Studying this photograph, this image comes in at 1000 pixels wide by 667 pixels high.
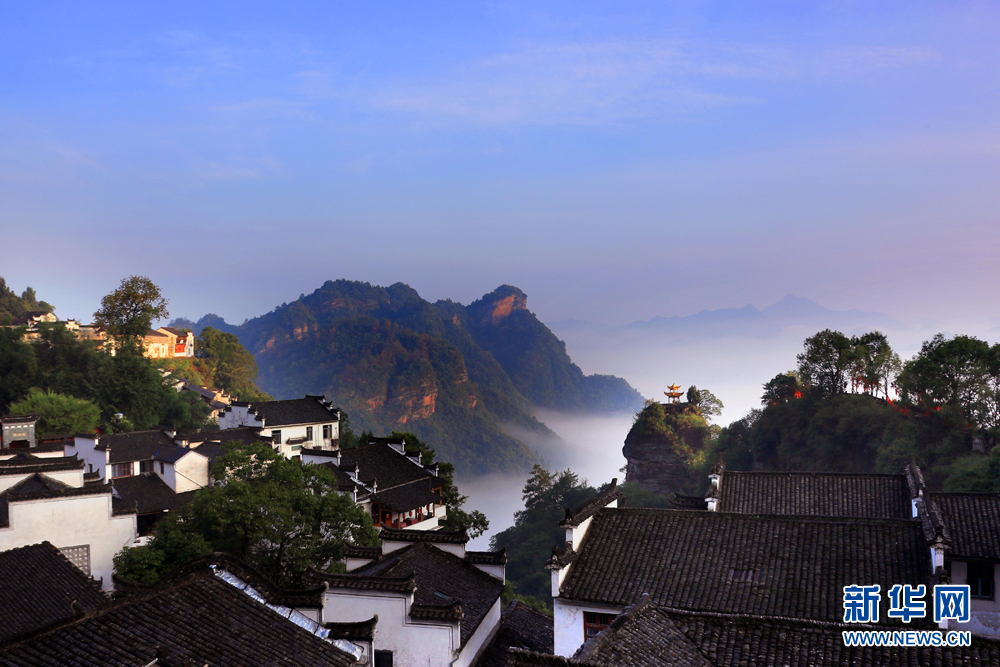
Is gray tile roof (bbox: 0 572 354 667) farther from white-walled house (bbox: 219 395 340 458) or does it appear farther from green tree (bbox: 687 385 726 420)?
green tree (bbox: 687 385 726 420)

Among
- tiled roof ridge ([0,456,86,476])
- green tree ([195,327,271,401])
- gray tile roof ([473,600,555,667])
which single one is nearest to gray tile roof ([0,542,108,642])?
gray tile roof ([473,600,555,667])

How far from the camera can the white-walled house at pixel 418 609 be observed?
37.4 feet

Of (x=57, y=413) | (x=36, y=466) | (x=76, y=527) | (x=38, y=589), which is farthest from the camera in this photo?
(x=57, y=413)

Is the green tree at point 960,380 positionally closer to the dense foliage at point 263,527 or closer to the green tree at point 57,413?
the dense foliage at point 263,527

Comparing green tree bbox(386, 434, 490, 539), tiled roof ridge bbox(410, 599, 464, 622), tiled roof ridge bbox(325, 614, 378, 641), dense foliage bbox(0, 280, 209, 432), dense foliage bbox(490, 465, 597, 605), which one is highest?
dense foliage bbox(0, 280, 209, 432)

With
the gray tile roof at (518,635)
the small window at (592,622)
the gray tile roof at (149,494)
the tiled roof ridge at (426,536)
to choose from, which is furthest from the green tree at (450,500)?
the small window at (592,622)

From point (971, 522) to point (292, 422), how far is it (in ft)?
108

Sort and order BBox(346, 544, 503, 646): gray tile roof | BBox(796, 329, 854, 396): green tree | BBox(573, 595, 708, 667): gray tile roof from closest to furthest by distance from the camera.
→ 1. BBox(573, 595, 708, 667): gray tile roof
2. BBox(346, 544, 503, 646): gray tile roof
3. BBox(796, 329, 854, 396): green tree

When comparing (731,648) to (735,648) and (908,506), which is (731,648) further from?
(908,506)

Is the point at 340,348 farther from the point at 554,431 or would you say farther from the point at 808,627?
the point at 808,627

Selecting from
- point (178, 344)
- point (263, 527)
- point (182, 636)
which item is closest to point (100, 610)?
point (182, 636)

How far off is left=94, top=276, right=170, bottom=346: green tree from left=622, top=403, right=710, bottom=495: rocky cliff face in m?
41.8

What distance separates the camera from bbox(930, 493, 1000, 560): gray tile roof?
13789 mm

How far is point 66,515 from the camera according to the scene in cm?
1839
